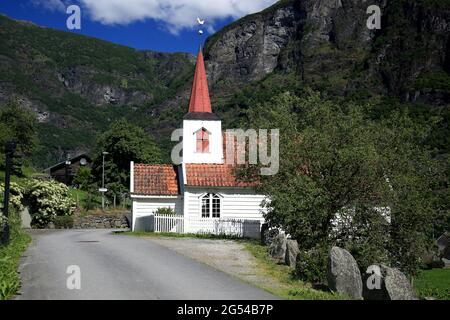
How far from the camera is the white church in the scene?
96.4 feet

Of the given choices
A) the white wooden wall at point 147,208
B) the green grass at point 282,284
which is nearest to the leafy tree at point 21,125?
the white wooden wall at point 147,208

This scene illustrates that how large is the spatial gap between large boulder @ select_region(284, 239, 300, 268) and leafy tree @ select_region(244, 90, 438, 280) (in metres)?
1.09

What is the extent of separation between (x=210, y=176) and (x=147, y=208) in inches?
160

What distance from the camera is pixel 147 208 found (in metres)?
31.6

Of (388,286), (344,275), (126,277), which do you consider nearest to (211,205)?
(126,277)

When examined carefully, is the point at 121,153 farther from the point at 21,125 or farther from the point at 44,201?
the point at 44,201

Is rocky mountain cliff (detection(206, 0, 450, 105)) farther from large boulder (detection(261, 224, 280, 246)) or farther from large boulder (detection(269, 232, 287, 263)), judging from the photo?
large boulder (detection(269, 232, 287, 263))

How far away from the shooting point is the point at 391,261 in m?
18.3

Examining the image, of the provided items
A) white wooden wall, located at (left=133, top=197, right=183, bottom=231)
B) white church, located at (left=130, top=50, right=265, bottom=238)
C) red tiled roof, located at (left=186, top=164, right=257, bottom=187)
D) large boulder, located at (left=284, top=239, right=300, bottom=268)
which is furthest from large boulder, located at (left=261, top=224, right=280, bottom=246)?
white wooden wall, located at (left=133, top=197, right=183, bottom=231)

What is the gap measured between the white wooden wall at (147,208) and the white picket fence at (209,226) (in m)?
1.75

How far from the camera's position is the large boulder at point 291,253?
1672cm

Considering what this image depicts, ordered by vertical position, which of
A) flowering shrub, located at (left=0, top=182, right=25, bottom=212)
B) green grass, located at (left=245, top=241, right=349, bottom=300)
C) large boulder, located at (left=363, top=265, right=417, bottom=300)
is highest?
flowering shrub, located at (left=0, top=182, right=25, bottom=212)
